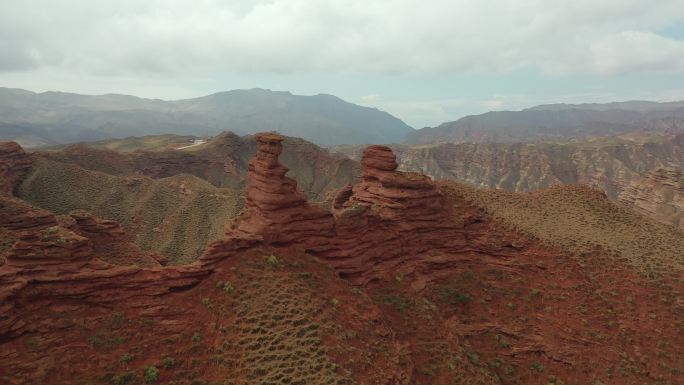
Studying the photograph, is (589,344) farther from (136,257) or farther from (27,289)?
(136,257)

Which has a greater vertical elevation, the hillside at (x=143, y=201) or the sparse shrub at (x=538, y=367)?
the hillside at (x=143, y=201)

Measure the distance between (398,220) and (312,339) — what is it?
19897 mm

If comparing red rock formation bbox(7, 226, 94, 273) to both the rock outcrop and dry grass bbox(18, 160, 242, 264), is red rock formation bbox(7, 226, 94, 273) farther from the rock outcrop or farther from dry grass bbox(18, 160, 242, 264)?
→ the rock outcrop

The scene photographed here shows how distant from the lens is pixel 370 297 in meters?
37.9

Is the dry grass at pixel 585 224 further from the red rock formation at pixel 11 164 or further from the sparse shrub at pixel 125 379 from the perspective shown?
the red rock formation at pixel 11 164

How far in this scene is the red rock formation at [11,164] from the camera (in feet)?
309

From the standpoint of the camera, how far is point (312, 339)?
27.8 metres

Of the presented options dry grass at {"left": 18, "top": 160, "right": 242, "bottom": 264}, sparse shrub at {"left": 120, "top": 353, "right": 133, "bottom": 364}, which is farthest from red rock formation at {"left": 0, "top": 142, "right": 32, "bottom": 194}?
sparse shrub at {"left": 120, "top": 353, "right": 133, "bottom": 364}

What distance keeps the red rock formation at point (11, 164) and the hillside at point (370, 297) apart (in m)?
49.9

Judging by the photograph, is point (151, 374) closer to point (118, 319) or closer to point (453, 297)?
point (118, 319)

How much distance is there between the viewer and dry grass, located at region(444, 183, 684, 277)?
4656 centimetres

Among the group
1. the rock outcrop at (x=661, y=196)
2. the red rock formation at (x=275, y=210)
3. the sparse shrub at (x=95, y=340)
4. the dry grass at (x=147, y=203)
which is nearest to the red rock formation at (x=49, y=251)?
the sparse shrub at (x=95, y=340)

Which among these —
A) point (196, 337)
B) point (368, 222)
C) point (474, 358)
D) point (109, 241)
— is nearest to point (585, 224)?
point (474, 358)

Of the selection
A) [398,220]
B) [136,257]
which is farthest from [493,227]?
[136,257]
